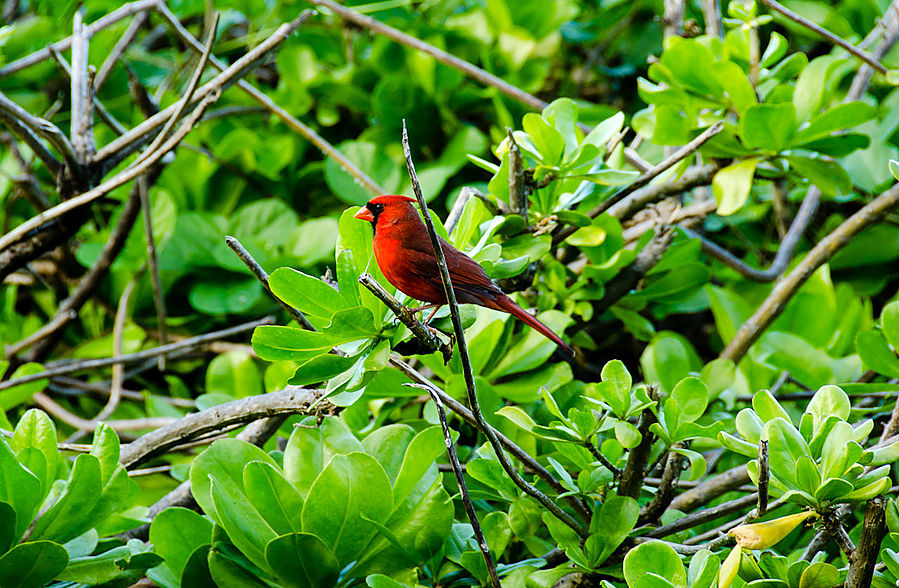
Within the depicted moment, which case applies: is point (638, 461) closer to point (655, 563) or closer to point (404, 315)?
point (655, 563)

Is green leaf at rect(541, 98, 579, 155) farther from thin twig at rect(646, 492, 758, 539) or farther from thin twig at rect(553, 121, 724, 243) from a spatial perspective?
thin twig at rect(646, 492, 758, 539)

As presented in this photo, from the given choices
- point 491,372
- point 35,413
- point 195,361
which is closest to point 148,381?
point 195,361

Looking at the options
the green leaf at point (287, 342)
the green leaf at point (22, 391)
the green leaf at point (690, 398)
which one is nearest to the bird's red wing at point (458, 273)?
the green leaf at point (287, 342)

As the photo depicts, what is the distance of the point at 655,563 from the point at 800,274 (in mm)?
736

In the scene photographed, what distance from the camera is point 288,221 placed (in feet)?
5.24

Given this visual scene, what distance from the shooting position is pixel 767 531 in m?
0.72

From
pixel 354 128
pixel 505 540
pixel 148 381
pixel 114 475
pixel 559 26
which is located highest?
pixel 559 26

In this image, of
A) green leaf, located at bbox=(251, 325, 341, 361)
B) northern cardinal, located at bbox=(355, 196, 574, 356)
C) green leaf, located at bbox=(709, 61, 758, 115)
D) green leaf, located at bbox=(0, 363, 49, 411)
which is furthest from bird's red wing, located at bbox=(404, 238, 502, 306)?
green leaf, located at bbox=(0, 363, 49, 411)

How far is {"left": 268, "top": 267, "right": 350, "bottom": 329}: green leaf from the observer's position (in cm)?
77

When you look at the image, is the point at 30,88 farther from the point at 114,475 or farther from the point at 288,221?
the point at 114,475

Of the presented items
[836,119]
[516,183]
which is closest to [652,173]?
[516,183]

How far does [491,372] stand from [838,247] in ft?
2.17

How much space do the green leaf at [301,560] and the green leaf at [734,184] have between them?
2.56ft

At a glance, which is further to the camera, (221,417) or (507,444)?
(221,417)
